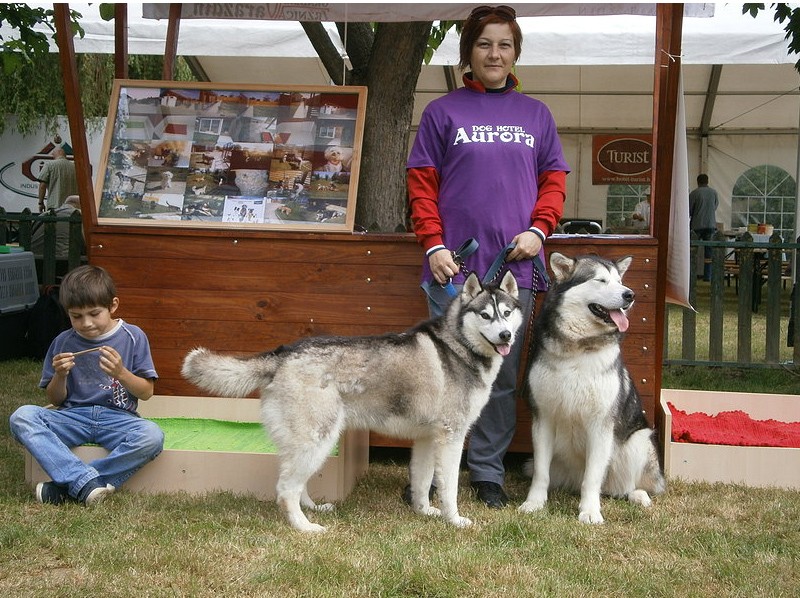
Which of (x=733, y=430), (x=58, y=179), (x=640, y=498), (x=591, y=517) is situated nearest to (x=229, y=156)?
(x=591, y=517)

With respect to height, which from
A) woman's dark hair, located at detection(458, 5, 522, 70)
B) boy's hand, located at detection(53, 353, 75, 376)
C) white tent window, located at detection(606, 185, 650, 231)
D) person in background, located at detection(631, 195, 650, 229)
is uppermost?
white tent window, located at detection(606, 185, 650, 231)

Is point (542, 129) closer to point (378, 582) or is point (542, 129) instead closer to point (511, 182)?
point (511, 182)

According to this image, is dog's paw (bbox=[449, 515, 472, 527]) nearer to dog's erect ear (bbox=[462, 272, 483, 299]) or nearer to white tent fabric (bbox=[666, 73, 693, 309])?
dog's erect ear (bbox=[462, 272, 483, 299])

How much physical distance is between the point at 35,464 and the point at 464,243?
229cm

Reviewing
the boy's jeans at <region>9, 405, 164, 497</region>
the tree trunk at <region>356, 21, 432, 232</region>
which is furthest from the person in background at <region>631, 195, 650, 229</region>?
the boy's jeans at <region>9, 405, 164, 497</region>

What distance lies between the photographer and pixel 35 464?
4.11 metres

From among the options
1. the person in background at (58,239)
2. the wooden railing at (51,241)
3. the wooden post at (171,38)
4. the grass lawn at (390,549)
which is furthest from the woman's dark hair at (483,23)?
the person in background at (58,239)

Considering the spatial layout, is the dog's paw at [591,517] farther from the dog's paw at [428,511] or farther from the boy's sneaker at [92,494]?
the boy's sneaker at [92,494]

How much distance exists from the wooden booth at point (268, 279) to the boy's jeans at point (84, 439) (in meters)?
0.92

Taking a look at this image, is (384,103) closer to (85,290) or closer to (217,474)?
(85,290)

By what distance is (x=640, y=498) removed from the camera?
428cm

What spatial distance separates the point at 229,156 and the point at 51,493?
216cm

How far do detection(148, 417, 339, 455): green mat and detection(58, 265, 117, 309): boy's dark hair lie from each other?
0.86 metres

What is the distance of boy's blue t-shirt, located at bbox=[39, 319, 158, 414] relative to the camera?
4.12 meters
